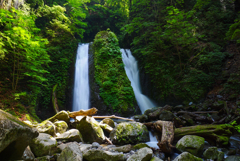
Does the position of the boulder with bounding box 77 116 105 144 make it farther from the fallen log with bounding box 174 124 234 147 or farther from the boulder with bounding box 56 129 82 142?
the fallen log with bounding box 174 124 234 147

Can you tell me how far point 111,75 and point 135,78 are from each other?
11.5 ft

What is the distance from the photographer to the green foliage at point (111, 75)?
8.39 m

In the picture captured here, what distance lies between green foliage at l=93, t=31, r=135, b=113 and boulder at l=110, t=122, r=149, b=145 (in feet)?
10.9

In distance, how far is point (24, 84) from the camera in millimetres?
6238

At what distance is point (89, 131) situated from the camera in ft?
14.5

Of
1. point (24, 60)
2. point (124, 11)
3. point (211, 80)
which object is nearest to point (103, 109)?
point (24, 60)

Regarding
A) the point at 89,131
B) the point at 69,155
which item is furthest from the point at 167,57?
the point at 69,155

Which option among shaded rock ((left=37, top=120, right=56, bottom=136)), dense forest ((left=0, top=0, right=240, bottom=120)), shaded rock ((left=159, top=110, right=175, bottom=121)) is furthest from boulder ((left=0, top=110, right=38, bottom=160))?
shaded rock ((left=159, top=110, right=175, bottom=121))

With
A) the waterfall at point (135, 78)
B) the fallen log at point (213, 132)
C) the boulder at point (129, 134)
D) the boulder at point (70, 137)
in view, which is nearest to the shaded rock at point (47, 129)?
the boulder at point (70, 137)

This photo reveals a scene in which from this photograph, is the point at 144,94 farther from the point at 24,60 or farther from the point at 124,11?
the point at 124,11

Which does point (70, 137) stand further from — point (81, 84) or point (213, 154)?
point (81, 84)

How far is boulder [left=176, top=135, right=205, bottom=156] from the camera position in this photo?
3.44 m

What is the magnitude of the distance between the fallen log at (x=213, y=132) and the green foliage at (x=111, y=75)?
162 inches

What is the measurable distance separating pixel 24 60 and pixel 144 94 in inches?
346
